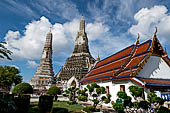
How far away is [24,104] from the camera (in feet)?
32.3

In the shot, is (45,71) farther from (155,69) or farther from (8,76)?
(155,69)

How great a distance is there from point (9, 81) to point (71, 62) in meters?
27.3

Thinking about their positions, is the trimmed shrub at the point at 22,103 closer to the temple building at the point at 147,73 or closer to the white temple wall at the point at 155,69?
the temple building at the point at 147,73

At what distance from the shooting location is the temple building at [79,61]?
5216 cm

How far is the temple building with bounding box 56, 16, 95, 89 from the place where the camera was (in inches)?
2053

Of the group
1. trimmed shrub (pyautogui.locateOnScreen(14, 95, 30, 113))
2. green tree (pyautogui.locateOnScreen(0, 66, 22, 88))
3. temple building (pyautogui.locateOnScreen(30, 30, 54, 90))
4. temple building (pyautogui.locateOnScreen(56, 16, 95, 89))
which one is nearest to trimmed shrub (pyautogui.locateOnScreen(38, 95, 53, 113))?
trimmed shrub (pyautogui.locateOnScreen(14, 95, 30, 113))

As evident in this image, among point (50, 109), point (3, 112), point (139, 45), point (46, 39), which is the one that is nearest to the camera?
point (3, 112)

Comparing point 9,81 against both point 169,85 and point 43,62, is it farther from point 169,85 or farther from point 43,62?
point 169,85

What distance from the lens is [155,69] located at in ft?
44.4

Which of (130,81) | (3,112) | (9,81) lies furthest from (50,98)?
(9,81)

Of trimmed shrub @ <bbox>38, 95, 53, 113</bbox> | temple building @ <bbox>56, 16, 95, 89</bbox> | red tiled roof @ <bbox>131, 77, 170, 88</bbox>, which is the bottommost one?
trimmed shrub @ <bbox>38, 95, 53, 113</bbox>

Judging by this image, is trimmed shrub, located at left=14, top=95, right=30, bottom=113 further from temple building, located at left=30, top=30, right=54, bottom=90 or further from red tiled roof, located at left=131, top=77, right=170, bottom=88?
temple building, located at left=30, top=30, right=54, bottom=90

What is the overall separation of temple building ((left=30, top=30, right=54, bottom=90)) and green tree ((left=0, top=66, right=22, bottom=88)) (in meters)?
5.67

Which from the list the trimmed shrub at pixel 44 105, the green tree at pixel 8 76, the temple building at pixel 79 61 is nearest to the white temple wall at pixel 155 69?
the trimmed shrub at pixel 44 105
